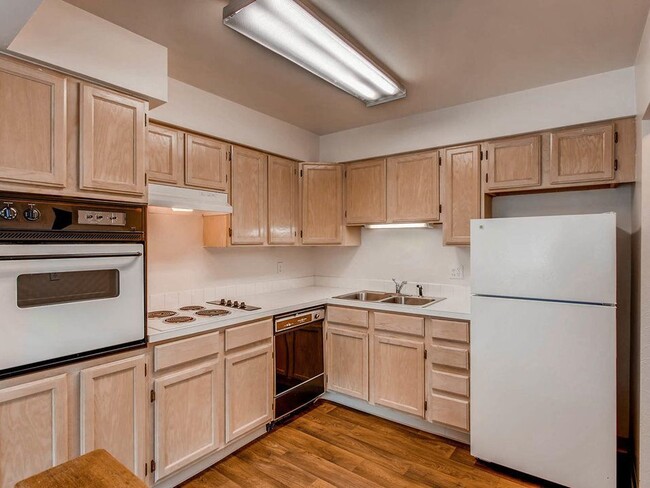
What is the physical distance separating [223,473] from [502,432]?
5.79ft

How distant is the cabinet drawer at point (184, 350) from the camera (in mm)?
1998

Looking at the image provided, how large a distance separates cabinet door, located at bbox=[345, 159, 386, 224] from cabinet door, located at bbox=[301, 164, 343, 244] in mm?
89

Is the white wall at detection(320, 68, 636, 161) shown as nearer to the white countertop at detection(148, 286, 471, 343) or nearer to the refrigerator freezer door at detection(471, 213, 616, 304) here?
the refrigerator freezer door at detection(471, 213, 616, 304)

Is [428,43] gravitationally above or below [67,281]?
above

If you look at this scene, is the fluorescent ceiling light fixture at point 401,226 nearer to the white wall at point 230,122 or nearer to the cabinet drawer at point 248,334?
the white wall at point 230,122

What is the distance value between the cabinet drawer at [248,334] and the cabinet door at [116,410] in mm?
580

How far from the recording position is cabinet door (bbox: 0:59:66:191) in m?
1.49

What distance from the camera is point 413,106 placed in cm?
297

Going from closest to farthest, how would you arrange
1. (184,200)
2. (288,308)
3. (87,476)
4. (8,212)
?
(87,476) → (8,212) → (184,200) → (288,308)

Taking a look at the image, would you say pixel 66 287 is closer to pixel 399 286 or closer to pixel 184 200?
pixel 184 200

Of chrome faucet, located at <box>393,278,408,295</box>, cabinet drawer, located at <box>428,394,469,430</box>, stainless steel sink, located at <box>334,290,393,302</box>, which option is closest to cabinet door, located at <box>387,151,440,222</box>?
chrome faucet, located at <box>393,278,408,295</box>

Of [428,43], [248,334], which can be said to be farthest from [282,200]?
[428,43]

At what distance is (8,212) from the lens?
1489mm

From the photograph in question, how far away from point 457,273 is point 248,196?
1.91 metres
